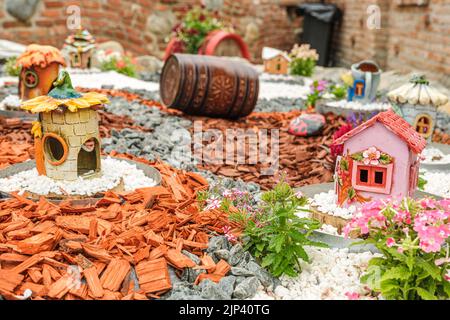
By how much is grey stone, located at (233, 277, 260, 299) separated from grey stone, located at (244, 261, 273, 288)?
0.04 metres

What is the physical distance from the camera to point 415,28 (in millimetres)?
9484

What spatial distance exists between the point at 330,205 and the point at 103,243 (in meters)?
1.33

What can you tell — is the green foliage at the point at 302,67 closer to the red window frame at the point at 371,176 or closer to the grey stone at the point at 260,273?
the red window frame at the point at 371,176

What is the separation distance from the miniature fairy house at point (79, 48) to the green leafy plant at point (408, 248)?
715cm

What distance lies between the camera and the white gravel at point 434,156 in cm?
462

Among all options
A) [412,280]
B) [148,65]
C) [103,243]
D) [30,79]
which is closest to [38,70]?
[30,79]

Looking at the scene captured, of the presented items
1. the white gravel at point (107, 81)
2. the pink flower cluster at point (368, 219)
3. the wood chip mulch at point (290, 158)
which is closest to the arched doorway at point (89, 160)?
the wood chip mulch at point (290, 158)

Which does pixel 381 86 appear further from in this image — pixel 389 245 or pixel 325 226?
pixel 389 245

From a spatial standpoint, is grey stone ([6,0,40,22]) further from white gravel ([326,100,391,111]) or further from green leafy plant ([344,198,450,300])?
green leafy plant ([344,198,450,300])

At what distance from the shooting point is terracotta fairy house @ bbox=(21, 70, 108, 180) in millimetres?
3412

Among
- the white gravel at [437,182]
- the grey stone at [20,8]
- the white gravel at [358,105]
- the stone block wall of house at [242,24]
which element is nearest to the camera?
the white gravel at [437,182]

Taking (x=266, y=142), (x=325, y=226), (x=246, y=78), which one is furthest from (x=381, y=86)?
(x=325, y=226)
